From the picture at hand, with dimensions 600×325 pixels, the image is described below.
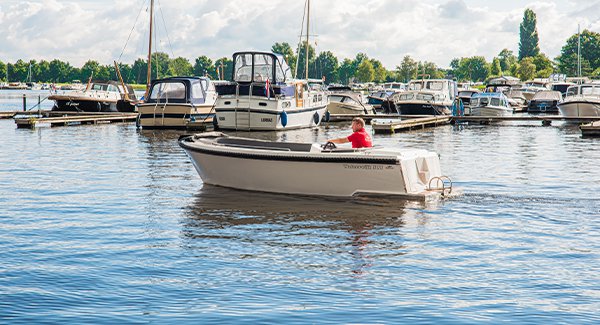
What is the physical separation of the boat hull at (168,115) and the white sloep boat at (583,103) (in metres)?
21.3

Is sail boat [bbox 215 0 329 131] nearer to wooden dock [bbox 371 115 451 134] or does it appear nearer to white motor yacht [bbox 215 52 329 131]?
white motor yacht [bbox 215 52 329 131]

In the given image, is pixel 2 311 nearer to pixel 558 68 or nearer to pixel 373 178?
pixel 373 178

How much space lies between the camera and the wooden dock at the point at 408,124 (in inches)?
1484

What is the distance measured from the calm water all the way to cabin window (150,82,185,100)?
18.9 meters

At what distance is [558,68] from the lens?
15788cm

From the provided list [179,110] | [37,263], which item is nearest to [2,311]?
[37,263]

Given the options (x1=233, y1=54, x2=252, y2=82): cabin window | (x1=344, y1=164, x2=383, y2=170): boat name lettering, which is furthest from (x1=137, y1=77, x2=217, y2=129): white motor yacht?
(x1=344, y1=164, x2=383, y2=170): boat name lettering

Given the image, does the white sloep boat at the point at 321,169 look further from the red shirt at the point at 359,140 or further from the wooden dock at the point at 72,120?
the wooden dock at the point at 72,120

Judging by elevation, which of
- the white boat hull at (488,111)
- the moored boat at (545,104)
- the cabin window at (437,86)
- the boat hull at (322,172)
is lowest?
the boat hull at (322,172)

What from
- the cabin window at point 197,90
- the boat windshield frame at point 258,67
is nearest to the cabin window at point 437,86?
the boat windshield frame at point 258,67

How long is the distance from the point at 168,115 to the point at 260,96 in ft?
16.0

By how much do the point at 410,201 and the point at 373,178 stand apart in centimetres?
91

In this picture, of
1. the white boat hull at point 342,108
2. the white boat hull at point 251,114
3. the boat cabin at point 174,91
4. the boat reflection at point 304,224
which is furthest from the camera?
the white boat hull at point 342,108

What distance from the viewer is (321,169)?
53.4 ft
